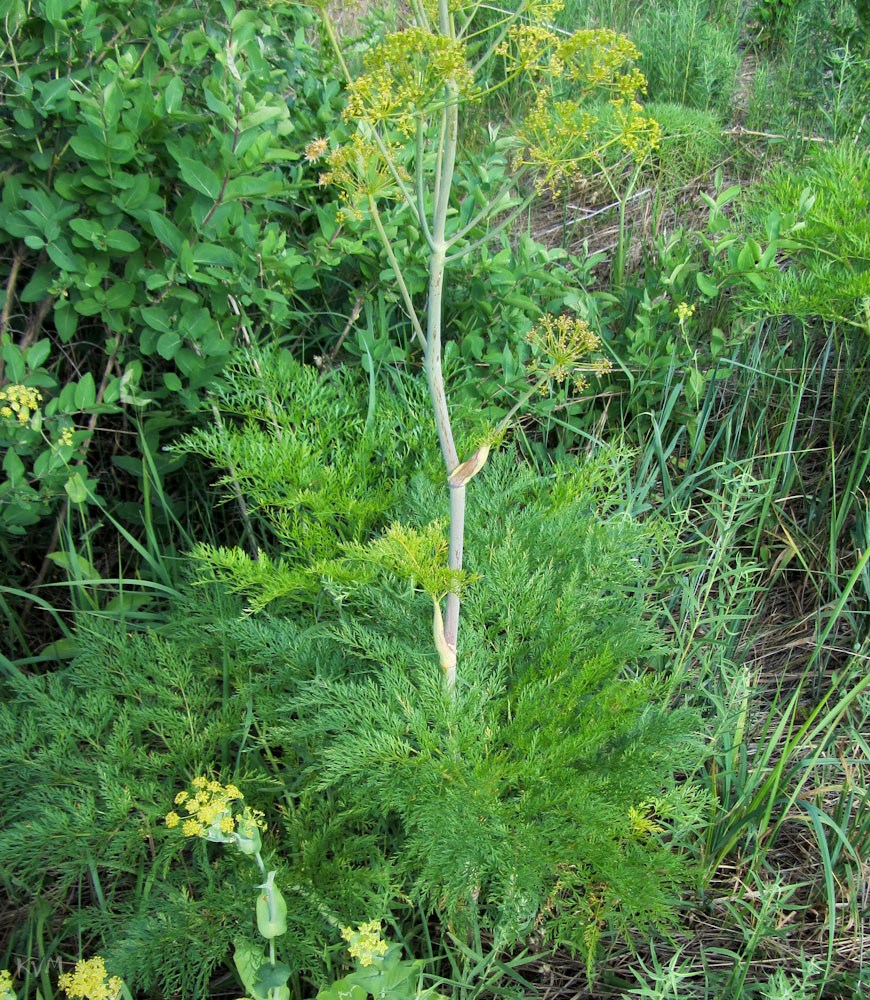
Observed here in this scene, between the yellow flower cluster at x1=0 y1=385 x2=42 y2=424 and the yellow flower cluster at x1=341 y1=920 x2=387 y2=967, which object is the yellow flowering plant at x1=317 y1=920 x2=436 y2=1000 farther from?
the yellow flower cluster at x1=0 y1=385 x2=42 y2=424

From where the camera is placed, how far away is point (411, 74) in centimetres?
120

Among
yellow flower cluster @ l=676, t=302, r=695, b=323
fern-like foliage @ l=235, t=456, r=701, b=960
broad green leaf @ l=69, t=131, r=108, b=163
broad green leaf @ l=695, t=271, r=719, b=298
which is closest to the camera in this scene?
fern-like foliage @ l=235, t=456, r=701, b=960

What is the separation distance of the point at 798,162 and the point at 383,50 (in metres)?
2.41

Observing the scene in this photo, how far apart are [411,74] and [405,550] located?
69cm

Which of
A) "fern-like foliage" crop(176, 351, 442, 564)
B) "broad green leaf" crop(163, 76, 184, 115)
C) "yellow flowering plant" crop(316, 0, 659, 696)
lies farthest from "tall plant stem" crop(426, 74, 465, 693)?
"broad green leaf" crop(163, 76, 184, 115)

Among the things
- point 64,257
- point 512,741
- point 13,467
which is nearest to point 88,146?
point 64,257

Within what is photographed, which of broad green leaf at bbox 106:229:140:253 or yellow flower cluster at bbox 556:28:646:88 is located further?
broad green leaf at bbox 106:229:140:253

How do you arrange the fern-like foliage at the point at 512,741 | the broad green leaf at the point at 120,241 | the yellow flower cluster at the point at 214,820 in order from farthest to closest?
1. the broad green leaf at the point at 120,241
2. the fern-like foliage at the point at 512,741
3. the yellow flower cluster at the point at 214,820

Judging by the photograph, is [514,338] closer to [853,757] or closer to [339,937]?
[853,757]

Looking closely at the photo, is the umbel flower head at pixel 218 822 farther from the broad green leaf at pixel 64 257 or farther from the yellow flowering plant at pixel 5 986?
the broad green leaf at pixel 64 257

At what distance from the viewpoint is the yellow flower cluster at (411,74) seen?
1.15 metres

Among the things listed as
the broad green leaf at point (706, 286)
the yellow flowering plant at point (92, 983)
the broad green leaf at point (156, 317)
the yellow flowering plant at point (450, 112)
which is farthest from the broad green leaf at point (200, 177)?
the yellow flowering plant at point (92, 983)

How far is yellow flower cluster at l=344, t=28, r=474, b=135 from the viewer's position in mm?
1146

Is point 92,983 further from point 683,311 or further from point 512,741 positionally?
point 683,311
